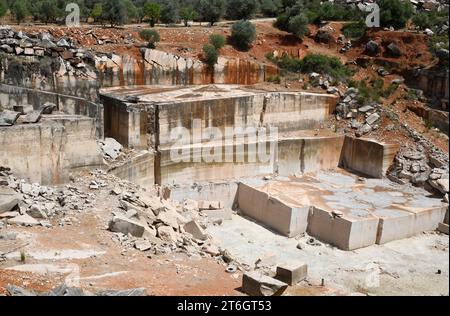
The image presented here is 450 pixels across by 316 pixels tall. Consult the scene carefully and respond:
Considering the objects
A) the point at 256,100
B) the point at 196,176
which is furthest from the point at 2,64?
the point at 256,100

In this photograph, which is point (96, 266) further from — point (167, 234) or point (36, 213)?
point (36, 213)

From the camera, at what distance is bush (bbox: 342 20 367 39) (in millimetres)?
30483

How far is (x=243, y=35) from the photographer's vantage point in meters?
27.9

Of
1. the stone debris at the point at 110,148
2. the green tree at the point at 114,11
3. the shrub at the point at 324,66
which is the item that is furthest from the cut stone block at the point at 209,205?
the green tree at the point at 114,11

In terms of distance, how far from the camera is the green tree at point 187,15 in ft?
105

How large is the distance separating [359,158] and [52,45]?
12479 millimetres

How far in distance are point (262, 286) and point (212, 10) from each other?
24.8 m

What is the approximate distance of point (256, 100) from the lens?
2303 cm

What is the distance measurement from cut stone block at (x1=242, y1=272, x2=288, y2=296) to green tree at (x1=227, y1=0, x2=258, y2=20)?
85.6 ft

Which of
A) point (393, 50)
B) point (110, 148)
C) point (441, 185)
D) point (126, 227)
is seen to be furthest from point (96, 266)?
point (393, 50)

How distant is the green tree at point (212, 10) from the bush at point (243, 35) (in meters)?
4.45

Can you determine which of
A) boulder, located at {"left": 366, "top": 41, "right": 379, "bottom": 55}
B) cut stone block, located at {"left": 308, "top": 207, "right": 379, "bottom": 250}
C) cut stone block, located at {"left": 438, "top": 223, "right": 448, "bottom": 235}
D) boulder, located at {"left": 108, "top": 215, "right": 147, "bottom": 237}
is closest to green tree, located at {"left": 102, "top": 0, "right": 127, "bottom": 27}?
boulder, located at {"left": 366, "top": 41, "right": 379, "bottom": 55}

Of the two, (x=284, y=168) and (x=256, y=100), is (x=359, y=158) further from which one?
(x=256, y=100)

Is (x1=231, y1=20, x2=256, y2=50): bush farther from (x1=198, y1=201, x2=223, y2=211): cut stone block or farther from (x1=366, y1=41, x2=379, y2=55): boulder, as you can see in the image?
(x1=198, y1=201, x2=223, y2=211): cut stone block
